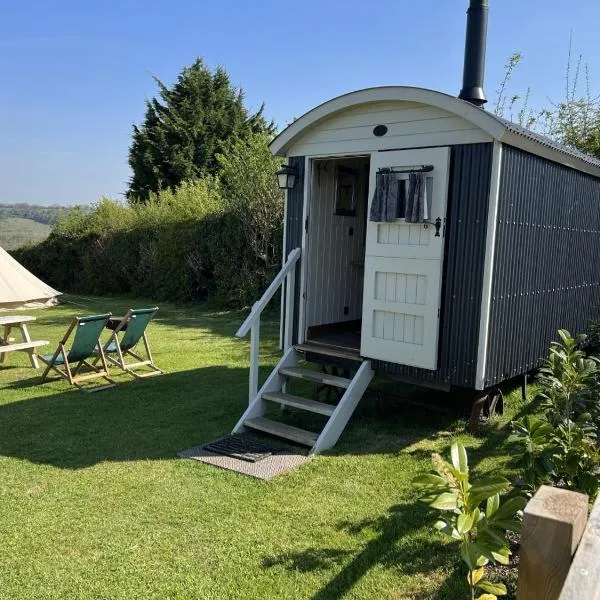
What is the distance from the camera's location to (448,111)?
201 inches

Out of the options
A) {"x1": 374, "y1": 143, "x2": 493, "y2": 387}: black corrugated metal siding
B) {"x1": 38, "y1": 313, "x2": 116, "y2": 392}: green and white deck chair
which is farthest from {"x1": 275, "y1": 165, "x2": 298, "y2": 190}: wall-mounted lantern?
{"x1": 38, "y1": 313, "x2": 116, "y2": 392}: green and white deck chair

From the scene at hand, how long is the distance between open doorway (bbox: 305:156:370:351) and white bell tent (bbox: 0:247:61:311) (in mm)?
4139

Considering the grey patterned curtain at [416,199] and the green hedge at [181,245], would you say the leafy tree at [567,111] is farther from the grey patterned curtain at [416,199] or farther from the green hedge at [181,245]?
the grey patterned curtain at [416,199]

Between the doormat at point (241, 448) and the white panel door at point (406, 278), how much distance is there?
135 centimetres

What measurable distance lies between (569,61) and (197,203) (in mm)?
10310

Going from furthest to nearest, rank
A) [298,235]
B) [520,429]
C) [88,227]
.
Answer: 1. [88,227]
2. [298,235]
3. [520,429]

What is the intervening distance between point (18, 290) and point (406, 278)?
18.2ft

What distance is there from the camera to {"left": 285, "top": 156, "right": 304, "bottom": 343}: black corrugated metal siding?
6.32m

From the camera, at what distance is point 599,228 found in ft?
25.4

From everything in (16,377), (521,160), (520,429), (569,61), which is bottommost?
(16,377)

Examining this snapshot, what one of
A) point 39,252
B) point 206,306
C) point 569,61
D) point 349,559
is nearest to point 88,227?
point 39,252

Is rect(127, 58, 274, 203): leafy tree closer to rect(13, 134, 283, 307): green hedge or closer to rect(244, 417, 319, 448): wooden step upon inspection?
rect(13, 134, 283, 307): green hedge

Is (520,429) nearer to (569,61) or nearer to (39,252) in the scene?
(569,61)

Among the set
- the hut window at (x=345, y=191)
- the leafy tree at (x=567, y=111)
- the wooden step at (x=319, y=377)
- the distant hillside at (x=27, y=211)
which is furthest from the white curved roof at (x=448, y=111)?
the distant hillside at (x=27, y=211)
